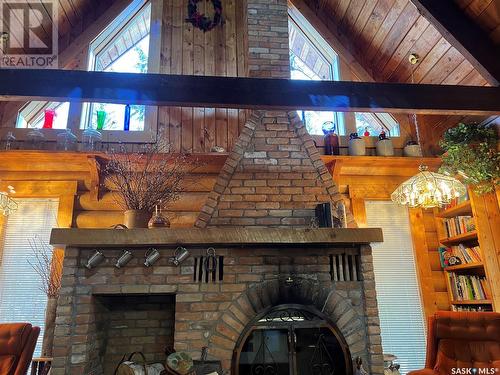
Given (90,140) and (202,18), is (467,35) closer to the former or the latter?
(202,18)

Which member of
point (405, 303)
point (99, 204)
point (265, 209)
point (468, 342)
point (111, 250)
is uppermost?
point (99, 204)

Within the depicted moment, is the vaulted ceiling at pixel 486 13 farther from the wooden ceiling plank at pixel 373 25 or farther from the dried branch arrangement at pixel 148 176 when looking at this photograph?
the dried branch arrangement at pixel 148 176

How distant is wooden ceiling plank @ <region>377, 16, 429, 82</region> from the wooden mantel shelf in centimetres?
256

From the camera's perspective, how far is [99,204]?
390 cm

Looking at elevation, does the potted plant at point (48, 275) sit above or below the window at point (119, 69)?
below

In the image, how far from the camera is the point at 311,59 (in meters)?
4.95

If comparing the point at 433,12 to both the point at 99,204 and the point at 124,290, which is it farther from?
the point at 99,204

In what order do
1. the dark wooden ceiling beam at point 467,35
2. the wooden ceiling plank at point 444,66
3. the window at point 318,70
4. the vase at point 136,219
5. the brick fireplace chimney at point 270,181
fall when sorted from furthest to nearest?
the window at point 318,70, the wooden ceiling plank at point 444,66, the brick fireplace chimney at point 270,181, the vase at point 136,219, the dark wooden ceiling beam at point 467,35

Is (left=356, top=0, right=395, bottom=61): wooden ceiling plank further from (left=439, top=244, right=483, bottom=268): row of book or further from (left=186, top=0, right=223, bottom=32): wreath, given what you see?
(left=439, top=244, right=483, bottom=268): row of book

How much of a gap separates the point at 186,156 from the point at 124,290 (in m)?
1.60

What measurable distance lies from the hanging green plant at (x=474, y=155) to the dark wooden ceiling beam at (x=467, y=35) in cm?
87

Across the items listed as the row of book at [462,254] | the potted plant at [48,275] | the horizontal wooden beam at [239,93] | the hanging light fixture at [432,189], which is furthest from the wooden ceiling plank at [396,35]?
the potted plant at [48,275]

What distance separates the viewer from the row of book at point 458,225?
3.75m

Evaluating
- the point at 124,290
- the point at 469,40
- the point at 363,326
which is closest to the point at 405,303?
the point at 363,326
